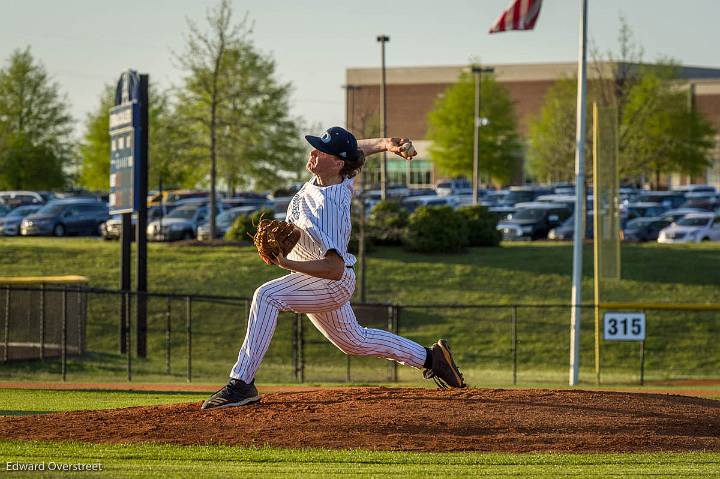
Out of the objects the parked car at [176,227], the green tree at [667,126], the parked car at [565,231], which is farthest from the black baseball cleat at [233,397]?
the green tree at [667,126]

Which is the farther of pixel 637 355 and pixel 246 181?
pixel 246 181

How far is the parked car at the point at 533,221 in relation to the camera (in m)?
47.2

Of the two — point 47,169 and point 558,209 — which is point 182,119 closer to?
point 558,209

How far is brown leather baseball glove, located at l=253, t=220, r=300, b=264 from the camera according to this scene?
9500mm

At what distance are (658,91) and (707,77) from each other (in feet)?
142

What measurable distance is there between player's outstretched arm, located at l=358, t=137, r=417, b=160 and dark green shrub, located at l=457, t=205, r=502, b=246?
27.6 metres

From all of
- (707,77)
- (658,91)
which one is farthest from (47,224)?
(707,77)

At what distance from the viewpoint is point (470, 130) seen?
71.6 metres

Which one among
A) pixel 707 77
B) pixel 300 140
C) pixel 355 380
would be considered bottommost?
pixel 355 380

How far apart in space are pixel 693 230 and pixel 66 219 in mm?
22169

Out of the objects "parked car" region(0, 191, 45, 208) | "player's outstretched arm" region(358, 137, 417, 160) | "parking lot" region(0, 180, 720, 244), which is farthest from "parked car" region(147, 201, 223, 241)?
"player's outstretched arm" region(358, 137, 417, 160)

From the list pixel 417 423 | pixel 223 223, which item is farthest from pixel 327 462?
pixel 223 223

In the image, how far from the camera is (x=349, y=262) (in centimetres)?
997

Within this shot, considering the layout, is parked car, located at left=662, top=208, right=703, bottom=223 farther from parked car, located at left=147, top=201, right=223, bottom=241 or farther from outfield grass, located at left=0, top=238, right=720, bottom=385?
parked car, located at left=147, top=201, right=223, bottom=241
